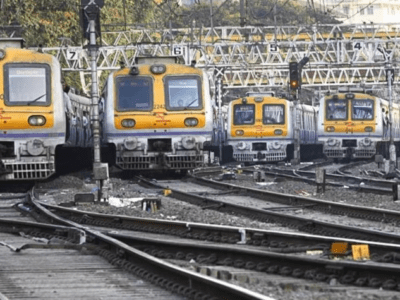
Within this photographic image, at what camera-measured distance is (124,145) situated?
941 inches

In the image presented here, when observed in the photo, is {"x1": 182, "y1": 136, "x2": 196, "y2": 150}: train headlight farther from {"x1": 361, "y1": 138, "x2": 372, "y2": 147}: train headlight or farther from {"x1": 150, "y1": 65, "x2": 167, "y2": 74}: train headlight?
{"x1": 361, "y1": 138, "x2": 372, "y2": 147}: train headlight

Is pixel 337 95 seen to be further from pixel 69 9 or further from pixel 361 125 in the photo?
pixel 69 9

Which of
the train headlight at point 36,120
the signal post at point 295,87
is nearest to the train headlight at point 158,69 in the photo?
the train headlight at point 36,120

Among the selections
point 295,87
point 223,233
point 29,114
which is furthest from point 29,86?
point 295,87

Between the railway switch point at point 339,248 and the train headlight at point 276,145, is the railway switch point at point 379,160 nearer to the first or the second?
the train headlight at point 276,145

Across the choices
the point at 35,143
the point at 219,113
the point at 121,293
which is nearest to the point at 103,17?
the point at 219,113

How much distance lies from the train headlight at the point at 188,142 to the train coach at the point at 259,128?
12310mm

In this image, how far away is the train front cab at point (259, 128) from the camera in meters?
36.3

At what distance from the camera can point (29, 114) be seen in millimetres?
19812

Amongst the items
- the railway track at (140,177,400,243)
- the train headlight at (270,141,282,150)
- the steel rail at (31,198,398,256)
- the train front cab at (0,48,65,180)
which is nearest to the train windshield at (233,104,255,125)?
the train headlight at (270,141,282,150)

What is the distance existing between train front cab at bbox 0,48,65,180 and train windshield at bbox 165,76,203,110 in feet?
13.8

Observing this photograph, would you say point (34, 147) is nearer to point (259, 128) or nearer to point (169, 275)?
point (169, 275)

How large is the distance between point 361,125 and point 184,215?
24.8 m

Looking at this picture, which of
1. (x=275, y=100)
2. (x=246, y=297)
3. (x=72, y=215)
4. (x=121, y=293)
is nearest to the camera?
(x=246, y=297)
